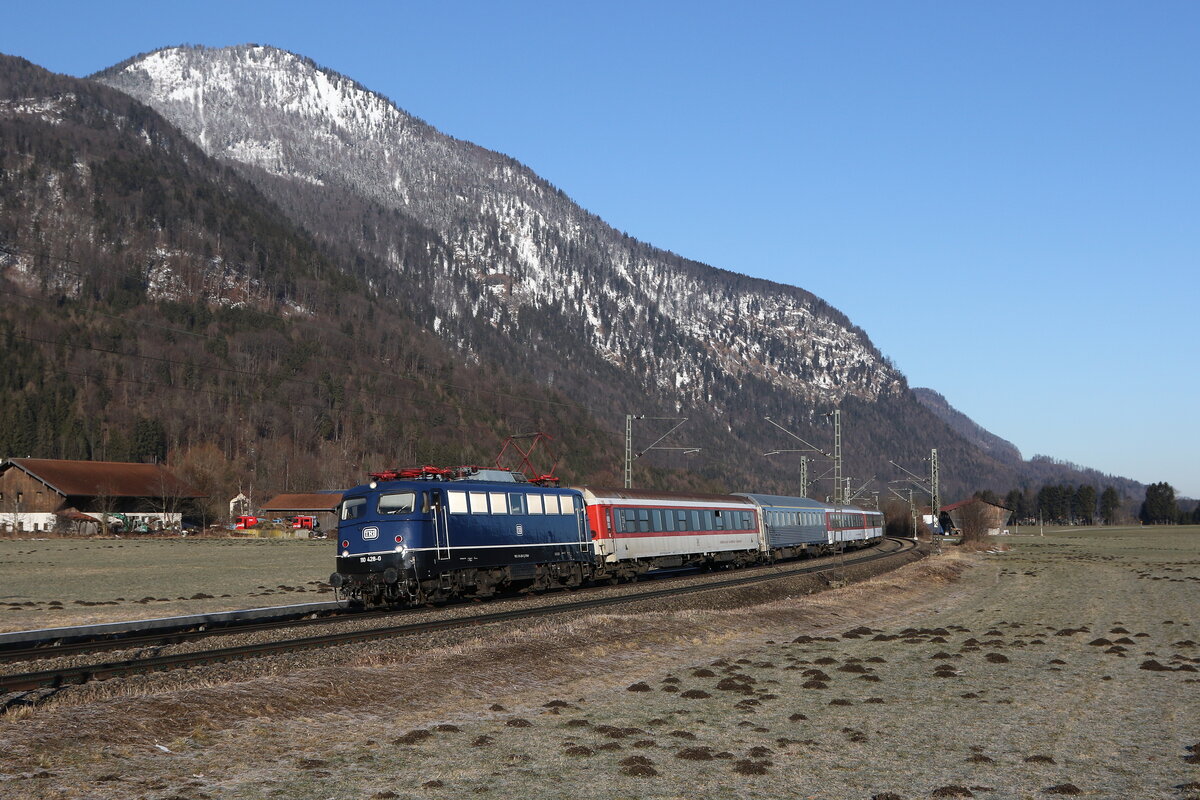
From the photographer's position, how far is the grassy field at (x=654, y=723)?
13453mm

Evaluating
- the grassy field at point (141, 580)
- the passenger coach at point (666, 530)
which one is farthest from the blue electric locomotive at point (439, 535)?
the grassy field at point (141, 580)

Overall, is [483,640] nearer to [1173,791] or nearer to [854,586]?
[1173,791]

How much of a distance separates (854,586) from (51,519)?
106394 millimetres

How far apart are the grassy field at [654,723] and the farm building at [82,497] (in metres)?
109

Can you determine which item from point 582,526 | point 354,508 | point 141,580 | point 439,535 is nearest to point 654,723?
point 439,535

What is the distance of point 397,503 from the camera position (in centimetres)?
3347

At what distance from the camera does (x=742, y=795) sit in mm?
13109

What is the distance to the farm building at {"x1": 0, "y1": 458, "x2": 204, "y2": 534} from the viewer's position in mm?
122938

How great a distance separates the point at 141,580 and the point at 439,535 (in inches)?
1015

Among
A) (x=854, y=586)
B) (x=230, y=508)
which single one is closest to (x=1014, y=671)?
(x=854, y=586)

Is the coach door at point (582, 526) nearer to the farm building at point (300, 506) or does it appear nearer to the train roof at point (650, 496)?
the train roof at point (650, 496)

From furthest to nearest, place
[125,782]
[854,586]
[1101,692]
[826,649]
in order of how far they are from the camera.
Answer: [854,586], [826,649], [1101,692], [125,782]

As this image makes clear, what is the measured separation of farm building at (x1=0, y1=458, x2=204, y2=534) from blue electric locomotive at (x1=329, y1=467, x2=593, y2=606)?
3730 inches

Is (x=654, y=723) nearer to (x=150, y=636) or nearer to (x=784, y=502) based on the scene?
(x=150, y=636)
